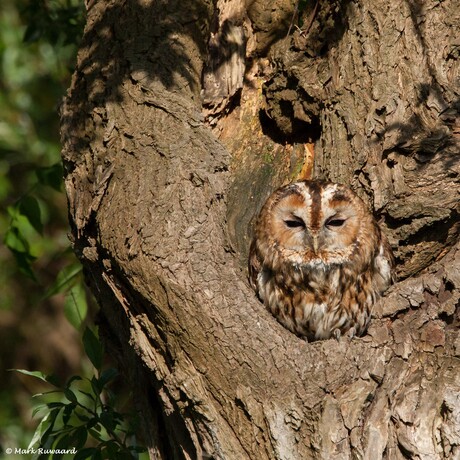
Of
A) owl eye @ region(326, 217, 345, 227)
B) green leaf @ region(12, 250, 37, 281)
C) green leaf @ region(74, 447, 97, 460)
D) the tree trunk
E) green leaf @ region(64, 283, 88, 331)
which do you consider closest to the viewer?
the tree trunk

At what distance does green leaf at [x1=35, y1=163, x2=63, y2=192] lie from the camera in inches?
154

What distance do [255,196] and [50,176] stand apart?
106 cm

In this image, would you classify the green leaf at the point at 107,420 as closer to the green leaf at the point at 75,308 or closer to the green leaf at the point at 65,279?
the green leaf at the point at 75,308

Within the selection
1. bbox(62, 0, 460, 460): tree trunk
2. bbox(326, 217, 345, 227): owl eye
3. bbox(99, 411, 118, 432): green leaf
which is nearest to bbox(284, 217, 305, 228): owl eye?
bbox(326, 217, 345, 227): owl eye

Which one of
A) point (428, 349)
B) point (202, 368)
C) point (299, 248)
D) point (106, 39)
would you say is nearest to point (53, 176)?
point (106, 39)

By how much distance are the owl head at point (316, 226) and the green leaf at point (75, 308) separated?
3.03 feet

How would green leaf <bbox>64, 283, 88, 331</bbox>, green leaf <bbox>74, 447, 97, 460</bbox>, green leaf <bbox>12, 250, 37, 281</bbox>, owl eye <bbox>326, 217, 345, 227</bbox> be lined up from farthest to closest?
green leaf <bbox>12, 250, 37, 281</bbox>, green leaf <bbox>64, 283, 88, 331</bbox>, owl eye <bbox>326, 217, 345, 227</bbox>, green leaf <bbox>74, 447, 97, 460</bbox>

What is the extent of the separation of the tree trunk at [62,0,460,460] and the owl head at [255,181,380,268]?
11cm

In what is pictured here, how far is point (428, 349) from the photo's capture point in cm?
281

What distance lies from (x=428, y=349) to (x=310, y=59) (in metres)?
1.40

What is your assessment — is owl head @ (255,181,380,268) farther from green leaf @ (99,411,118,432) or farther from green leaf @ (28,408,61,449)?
green leaf @ (28,408,61,449)

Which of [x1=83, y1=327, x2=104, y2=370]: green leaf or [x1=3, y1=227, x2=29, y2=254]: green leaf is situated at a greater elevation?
[x1=3, y1=227, x2=29, y2=254]: green leaf

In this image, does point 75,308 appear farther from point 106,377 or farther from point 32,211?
point 106,377

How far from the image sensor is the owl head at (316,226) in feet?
10.3
